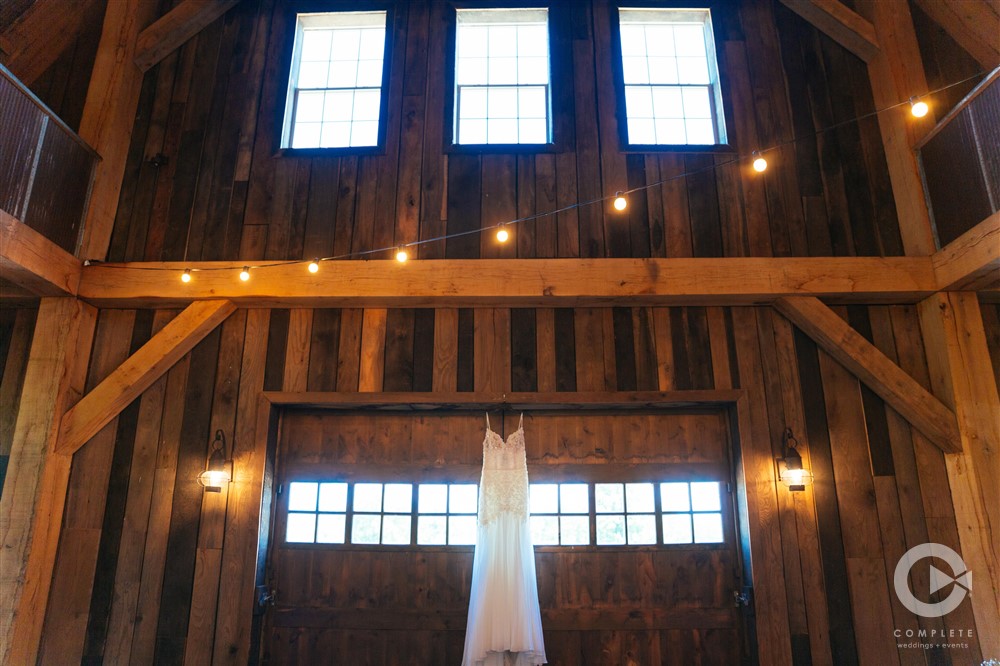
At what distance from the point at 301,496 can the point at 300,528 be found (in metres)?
0.20

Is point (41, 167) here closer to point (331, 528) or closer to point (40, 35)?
point (40, 35)


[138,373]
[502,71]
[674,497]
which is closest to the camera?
[138,373]

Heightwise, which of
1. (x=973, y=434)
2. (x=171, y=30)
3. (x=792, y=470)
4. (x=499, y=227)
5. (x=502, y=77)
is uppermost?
(x=171, y=30)

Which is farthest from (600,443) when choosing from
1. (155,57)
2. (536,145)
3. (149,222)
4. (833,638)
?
(155,57)

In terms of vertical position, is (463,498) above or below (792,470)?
below

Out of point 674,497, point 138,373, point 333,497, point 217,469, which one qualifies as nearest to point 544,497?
point 674,497

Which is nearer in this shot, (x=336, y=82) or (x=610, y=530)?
(x=610, y=530)

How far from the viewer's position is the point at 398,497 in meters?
4.10

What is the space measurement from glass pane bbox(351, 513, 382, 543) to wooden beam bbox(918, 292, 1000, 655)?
139 inches

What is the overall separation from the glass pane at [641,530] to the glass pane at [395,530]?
1.44 meters

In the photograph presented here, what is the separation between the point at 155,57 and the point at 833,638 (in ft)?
19.9

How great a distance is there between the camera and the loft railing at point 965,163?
11.5 ft

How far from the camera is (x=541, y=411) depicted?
4172mm

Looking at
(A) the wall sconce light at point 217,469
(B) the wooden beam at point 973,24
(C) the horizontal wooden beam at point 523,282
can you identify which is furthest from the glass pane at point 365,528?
(B) the wooden beam at point 973,24
